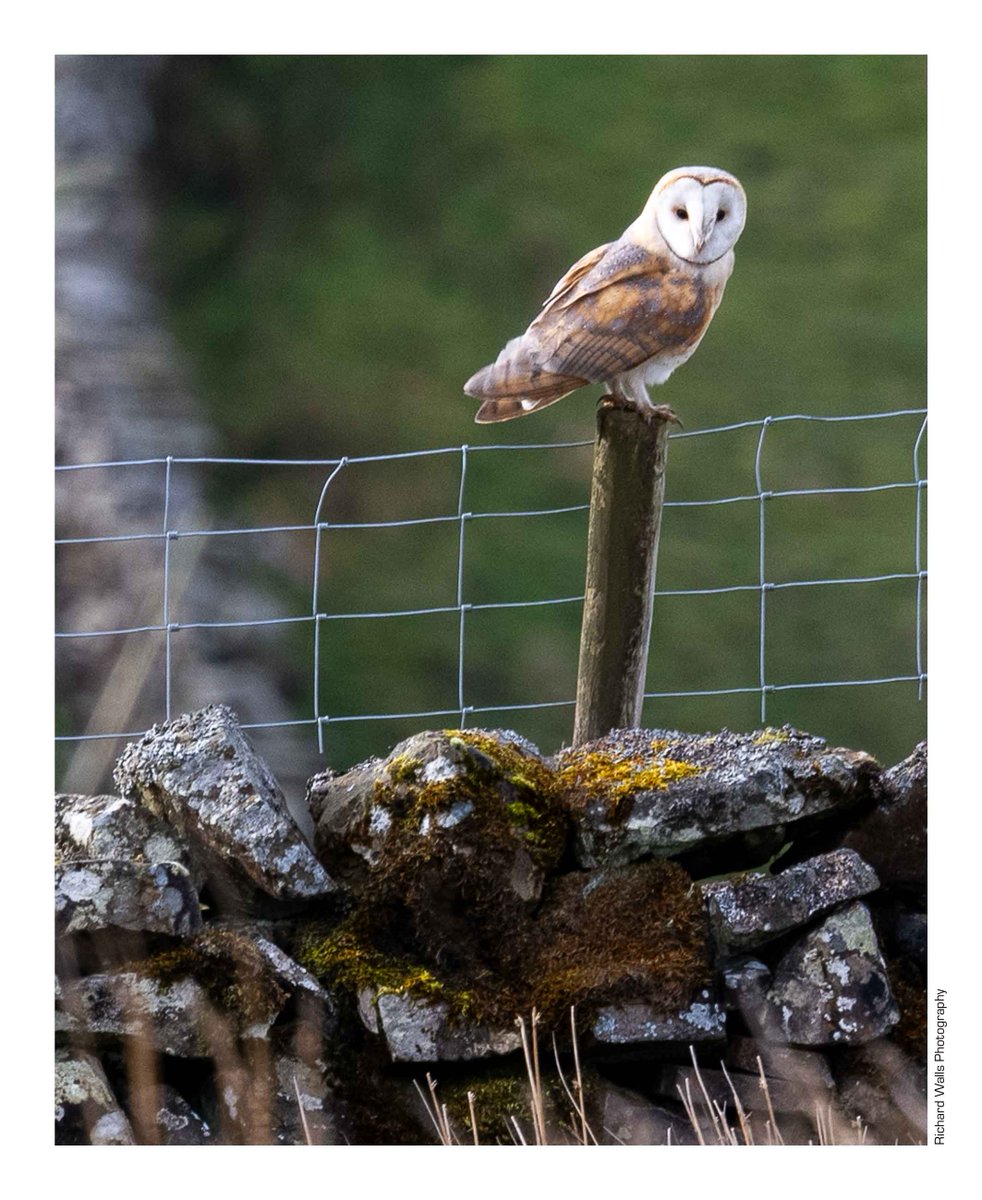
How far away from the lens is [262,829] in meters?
1.66

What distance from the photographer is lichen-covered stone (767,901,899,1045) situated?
5.32 ft

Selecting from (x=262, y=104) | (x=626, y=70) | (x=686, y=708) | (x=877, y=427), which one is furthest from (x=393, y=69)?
(x=686, y=708)

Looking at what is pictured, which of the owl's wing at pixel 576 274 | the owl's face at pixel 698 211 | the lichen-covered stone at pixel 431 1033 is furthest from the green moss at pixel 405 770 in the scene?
the owl's face at pixel 698 211

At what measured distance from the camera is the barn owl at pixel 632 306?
6.45ft

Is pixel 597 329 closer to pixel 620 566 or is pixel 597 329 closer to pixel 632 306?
pixel 632 306

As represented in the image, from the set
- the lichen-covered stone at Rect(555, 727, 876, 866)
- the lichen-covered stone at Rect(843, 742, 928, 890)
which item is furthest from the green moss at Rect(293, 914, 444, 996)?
the lichen-covered stone at Rect(843, 742, 928, 890)

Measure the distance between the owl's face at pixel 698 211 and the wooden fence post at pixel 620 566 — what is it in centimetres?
28

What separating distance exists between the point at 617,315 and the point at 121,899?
1.01 metres

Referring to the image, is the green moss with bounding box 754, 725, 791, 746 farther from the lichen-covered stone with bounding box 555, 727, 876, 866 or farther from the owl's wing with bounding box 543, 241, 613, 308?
the owl's wing with bounding box 543, 241, 613, 308

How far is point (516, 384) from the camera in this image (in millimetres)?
1981

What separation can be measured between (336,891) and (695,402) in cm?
382

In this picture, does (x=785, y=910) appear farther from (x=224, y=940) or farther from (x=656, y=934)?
(x=224, y=940)

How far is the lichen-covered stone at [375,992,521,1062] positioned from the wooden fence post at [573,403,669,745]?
1.44ft

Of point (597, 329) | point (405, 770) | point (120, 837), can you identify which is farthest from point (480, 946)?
point (597, 329)
